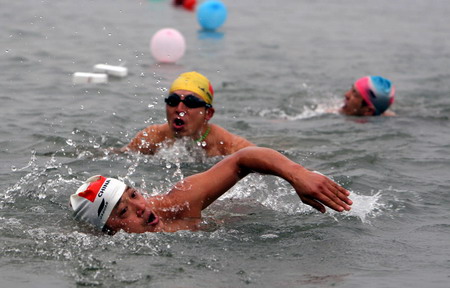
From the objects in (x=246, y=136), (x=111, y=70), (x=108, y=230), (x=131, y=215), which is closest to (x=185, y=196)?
(x=131, y=215)

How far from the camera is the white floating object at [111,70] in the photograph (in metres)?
14.9

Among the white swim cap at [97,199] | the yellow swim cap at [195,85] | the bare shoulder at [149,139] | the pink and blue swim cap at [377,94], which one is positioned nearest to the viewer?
the white swim cap at [97,199]

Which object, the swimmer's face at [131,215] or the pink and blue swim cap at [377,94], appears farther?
the pink and blue swim cap at [377,94]

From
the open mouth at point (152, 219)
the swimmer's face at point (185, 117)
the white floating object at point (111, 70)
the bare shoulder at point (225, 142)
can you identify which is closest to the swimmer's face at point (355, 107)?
the white floating object at point (111, 70)

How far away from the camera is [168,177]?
930 centimetres

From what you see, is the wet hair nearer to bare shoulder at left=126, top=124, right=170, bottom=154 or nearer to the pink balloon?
bare shoulder at left=126, top=124, right=170, bottom=154

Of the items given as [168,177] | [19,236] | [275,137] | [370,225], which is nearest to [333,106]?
[275,137]

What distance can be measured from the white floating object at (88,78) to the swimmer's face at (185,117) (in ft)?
14.7

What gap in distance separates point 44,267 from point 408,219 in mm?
3529

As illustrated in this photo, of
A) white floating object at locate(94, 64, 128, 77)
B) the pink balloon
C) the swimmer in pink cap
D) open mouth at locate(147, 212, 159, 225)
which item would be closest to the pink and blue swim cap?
the swimmer in pink cap

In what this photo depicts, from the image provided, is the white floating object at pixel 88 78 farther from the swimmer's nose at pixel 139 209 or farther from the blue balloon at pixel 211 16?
the blue balloon at pixel 211 16

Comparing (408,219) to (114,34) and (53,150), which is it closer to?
(53,150)

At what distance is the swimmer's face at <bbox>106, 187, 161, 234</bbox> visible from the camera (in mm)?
6793

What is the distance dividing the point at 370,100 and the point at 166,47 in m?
4.74
